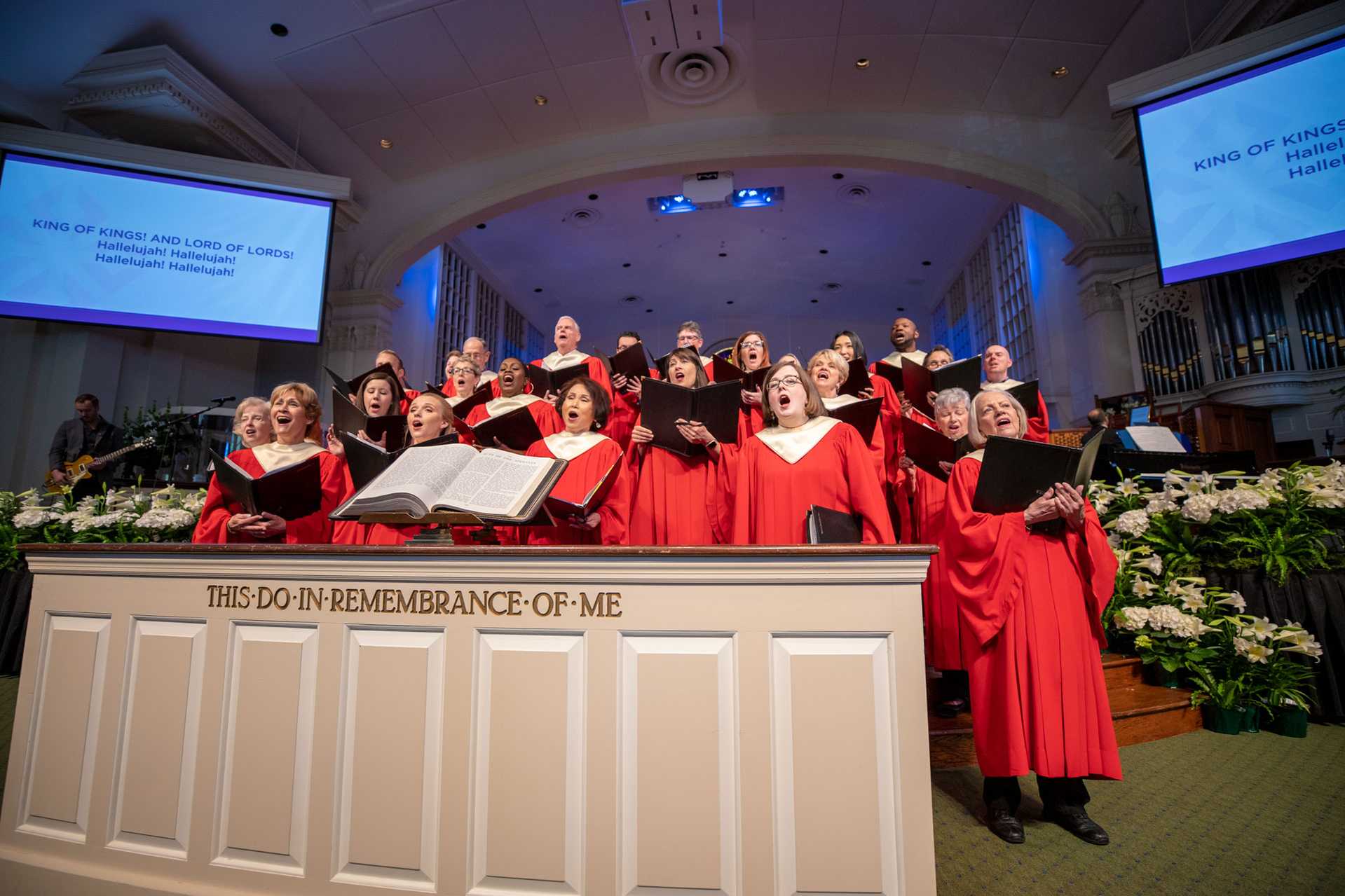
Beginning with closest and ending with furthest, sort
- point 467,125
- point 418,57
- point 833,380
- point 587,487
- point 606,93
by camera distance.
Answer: point 587,487 → point 833,380 → point 418,57 → point 606,93 → point 467,125

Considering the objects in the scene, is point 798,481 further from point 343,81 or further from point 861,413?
point 343,81

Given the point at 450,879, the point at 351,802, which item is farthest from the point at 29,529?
the point at 450,879

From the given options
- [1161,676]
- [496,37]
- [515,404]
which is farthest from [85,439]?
[1161,676]

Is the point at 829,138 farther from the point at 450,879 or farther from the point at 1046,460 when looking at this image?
the point at 450,879

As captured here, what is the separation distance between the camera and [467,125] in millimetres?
8445

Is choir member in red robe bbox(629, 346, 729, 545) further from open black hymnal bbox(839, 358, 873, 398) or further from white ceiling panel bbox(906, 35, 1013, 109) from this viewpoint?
white ceiling panel bbox(906, 35, 1013, 109)

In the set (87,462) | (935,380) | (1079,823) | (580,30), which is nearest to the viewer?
(1079,823)

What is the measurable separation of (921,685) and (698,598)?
55 cm

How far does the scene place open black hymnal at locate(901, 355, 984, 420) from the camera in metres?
3.62

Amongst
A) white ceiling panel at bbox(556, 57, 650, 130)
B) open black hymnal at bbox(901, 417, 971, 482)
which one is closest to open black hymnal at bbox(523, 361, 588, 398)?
open black hymnal at bbox(901, 417, 971, 482)

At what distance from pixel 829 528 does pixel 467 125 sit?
837 cm

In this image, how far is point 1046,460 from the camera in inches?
85.5

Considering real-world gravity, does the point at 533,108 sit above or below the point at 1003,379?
above

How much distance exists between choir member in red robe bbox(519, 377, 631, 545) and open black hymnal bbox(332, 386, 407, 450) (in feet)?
2.44
